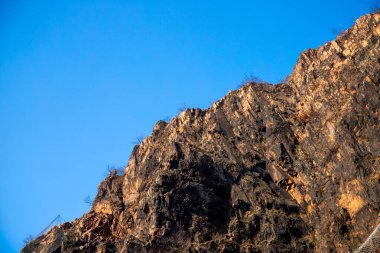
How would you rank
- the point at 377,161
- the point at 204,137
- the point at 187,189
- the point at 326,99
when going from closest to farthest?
the point at 377,161 < the point at 187,189 < the point at 326,99 < the point at 204,137

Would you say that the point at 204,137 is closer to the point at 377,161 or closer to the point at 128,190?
the point at 128,190

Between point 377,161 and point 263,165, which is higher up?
point 263,165

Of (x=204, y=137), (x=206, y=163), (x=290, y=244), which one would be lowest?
(x=290, y=244)

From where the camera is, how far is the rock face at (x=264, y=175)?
37.8 metres

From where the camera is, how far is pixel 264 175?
144 ft

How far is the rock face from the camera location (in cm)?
3781

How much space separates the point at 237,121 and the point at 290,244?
14939mm

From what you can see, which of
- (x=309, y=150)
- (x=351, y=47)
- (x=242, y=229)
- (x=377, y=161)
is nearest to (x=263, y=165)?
(x=309, y=150)

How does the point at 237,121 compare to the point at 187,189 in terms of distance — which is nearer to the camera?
the point at 187,189

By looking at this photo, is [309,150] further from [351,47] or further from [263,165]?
[351,47]

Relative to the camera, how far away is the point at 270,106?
48594mm

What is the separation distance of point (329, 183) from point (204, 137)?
13.3 metres

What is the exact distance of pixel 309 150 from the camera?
43.2 metres

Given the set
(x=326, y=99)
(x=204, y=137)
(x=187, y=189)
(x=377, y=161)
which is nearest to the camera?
(x=377, y=161)
